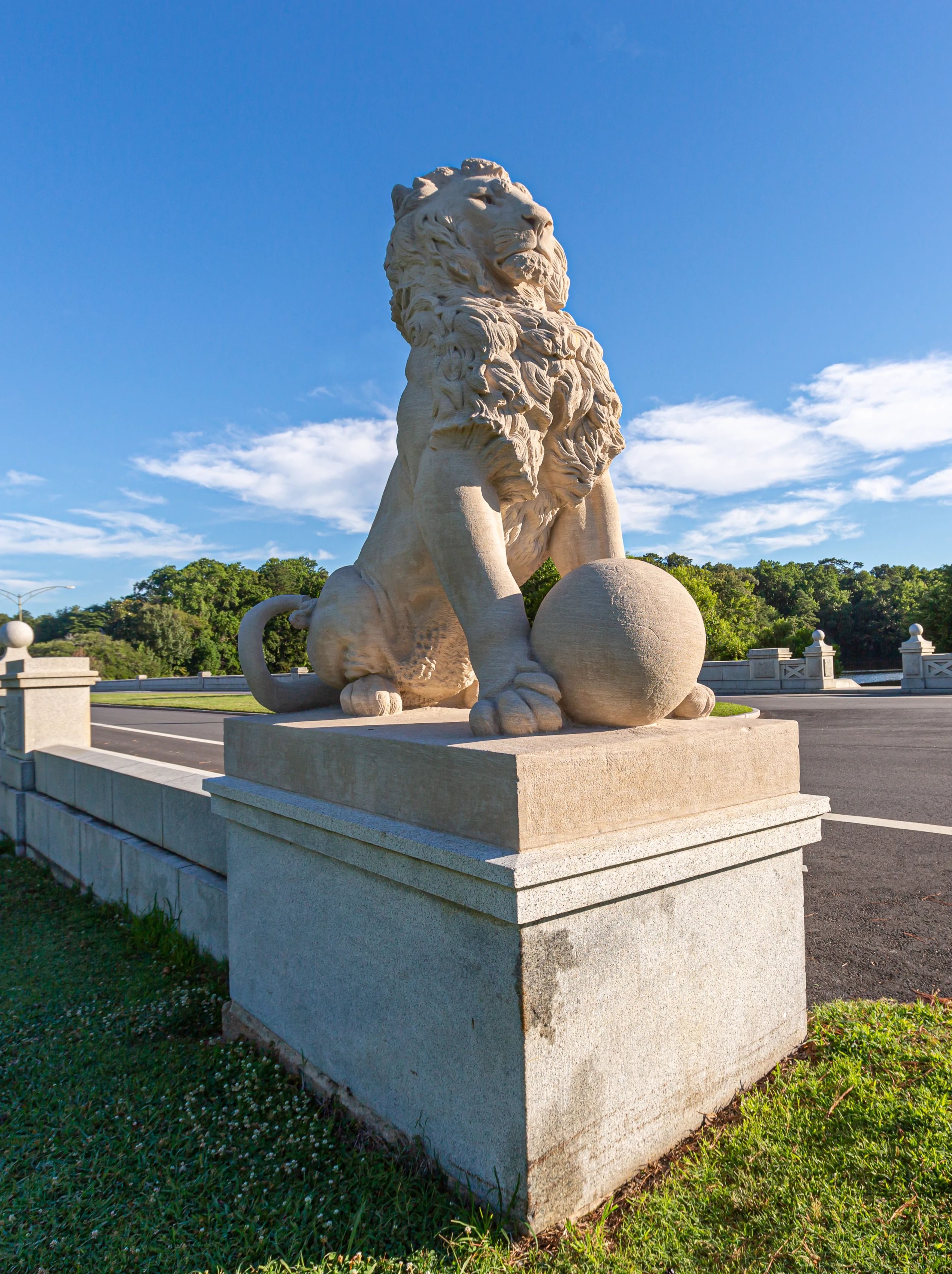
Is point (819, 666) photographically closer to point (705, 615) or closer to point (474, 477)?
point (705, 615)

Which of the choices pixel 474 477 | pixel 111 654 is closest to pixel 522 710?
pixel 474 477

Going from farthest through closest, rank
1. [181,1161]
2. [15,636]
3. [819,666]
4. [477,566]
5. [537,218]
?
[819,666] < [15,636] < [537,218] < [477,566] < [181,1161]

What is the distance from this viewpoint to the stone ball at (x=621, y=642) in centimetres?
204

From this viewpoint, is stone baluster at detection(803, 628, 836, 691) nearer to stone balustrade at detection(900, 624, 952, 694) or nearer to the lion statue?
stone balustrade at detection(900, 624, 952, 694)

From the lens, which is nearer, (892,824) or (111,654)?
(892,824)

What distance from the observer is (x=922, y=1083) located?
2154mm

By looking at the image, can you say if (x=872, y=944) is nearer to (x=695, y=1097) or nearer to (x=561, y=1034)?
(x=695, y=1097)

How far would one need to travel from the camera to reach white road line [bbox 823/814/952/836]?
17.9ft

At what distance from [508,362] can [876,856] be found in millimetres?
4292

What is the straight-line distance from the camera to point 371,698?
2816mm

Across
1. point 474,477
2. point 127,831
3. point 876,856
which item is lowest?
point 876,856

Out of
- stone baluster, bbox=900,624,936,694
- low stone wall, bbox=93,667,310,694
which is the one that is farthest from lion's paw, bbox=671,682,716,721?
low stone wall, bbox=93,667,310,694

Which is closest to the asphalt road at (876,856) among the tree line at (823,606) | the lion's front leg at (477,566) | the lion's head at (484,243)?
the lion's front leg at (477,566)

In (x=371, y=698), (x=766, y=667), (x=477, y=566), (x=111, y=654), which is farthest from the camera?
(x=111, y=654)
